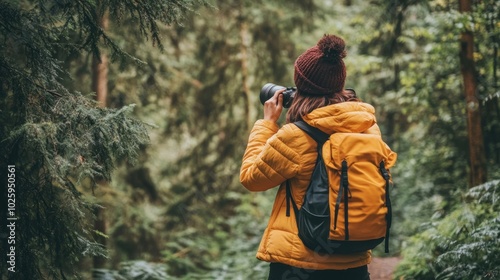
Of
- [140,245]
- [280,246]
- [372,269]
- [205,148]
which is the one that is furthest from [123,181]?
[280,246]

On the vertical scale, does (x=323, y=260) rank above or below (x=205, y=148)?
below

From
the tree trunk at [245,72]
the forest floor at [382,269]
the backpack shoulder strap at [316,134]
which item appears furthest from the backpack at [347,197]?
the tree trunk at [245,72]

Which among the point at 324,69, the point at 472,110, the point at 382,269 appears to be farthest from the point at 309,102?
the point at 382,269

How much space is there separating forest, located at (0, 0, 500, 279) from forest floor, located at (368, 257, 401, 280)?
0.46m

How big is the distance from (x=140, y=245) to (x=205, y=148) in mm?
3508

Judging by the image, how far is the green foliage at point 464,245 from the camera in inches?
168

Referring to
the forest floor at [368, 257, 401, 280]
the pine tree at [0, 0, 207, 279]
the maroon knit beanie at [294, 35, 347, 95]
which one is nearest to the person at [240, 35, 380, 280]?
the maroon knit beanie at [294, 35, 347, 95]

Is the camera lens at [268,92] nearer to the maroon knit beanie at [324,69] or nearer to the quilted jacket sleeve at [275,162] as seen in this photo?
the maroon knit beanie at [324,69]

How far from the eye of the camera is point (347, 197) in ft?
9.10

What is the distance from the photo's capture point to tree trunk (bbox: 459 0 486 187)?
5.63 metres

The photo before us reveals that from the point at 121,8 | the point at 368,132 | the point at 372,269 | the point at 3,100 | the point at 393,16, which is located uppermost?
the point at 393,16

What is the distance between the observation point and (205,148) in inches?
482

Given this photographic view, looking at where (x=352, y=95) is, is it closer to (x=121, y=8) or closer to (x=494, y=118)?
(x=121, y=8)

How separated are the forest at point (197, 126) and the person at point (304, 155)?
1240 millimetres
